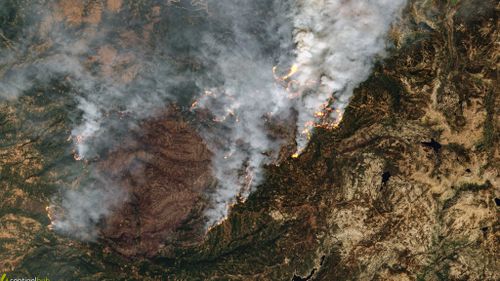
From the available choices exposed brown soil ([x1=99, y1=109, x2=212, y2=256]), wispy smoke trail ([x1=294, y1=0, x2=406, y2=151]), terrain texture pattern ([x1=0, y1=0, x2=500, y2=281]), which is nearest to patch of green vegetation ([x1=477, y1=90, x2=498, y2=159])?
terrain texture pattern ([x1=0, y1=0, x2=500, y2=281])

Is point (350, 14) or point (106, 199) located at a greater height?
point (350, 14)

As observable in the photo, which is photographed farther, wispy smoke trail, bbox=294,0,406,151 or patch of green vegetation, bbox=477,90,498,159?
patch of green vegetation, bbox=477,90,498,159

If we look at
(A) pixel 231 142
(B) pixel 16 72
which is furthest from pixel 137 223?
(B) pixel 16 72

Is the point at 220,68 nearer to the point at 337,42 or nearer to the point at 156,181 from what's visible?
the point at 337,42

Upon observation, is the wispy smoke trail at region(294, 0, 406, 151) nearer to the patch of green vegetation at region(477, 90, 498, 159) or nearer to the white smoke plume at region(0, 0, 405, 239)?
the white smoke plume at region(0, 0, 405, 239)

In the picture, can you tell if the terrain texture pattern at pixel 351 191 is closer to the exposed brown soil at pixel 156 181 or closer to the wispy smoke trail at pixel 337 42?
the exposed brown soil at pixel 156 181

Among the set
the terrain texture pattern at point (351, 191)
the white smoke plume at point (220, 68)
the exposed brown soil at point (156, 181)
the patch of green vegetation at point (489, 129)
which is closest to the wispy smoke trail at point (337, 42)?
the white smoke plume at point (220, 68)

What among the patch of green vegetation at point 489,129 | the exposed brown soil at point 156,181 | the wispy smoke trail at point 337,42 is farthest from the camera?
the patch of green vegetation at point 489,129

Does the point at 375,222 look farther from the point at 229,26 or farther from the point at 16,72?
the point at 16,72
